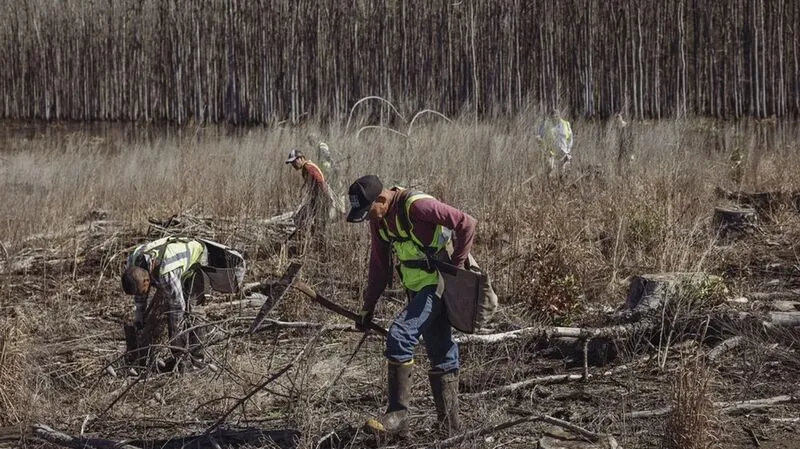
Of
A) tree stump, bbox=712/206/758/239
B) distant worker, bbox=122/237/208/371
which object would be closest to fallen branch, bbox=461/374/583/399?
distant worker, bbox=122/237/208/371

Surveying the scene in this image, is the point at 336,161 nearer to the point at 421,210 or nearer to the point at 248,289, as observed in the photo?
the point at 248,289

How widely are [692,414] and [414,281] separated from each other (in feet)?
4.62

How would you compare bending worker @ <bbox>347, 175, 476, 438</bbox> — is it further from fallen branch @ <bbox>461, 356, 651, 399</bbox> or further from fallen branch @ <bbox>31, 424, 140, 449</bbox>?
fallen branch @ <bbox>31, 424, 140, 449</bbox>

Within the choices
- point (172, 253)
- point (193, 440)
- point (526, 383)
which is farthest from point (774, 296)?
point (193, 440)

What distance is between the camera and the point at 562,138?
11961 mm

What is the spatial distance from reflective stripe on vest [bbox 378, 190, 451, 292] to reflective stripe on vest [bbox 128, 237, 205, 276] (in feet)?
5.95

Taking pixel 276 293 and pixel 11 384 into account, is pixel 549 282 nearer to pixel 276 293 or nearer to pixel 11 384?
pixel 276 293

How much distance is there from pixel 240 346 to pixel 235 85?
9.48m

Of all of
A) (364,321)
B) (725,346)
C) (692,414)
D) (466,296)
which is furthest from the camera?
(725,346)

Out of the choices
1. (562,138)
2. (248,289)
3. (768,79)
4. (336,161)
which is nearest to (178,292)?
(248,289)

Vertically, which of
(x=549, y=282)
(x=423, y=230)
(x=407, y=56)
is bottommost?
(x=549, y=282)

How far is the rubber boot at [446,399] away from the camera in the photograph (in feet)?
16.6

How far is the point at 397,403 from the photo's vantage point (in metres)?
4.98

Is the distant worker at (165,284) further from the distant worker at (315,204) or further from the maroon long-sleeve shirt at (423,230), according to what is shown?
the distant worker at (315,204)
